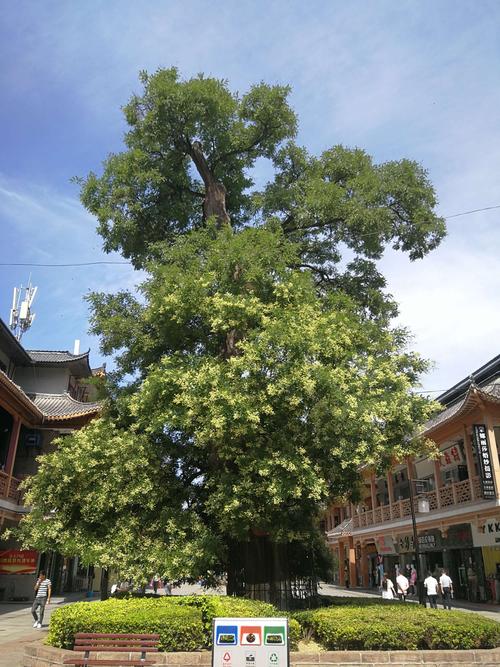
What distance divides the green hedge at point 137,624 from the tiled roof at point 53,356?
21.3 m

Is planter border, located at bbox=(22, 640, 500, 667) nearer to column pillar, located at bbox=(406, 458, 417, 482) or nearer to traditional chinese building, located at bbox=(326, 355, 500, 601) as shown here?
traditional chinese building, located at bbox=(326, 355, 500, 601)

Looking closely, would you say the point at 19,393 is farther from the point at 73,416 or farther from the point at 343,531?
the point at 343,531

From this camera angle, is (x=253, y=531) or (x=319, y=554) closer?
(x=253, y=531)

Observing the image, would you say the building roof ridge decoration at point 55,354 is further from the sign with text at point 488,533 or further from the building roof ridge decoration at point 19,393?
the sign with text at point 488,533

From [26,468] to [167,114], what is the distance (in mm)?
18095

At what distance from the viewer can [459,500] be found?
78.0ft

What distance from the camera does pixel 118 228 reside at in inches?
698

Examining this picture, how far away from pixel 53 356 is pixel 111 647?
24.7 m

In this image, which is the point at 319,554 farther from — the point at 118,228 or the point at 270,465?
the point at 118,228

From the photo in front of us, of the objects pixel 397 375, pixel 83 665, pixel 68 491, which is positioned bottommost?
pixel 83 665

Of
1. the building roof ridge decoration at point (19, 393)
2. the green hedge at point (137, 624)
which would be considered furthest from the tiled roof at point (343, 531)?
the green hedge at point (137, 624)

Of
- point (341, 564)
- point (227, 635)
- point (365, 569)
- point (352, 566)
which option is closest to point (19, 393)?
point (227, 635)

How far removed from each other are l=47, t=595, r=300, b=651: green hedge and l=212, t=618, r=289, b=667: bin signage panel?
12.2 ft

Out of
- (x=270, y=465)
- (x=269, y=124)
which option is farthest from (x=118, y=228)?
(x=270, y=465)
